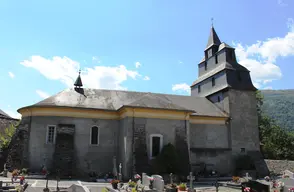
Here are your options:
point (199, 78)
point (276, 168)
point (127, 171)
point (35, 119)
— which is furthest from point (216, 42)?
point (35, 119)

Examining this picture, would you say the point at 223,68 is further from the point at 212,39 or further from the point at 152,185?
the point at 152,185

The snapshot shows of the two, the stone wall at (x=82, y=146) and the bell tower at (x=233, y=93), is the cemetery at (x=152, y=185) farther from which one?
the bell tower at (x=233, y=93)

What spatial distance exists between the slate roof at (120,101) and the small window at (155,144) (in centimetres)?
274

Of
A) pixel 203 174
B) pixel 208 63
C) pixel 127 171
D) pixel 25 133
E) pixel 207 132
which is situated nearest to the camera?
pixel 127 171

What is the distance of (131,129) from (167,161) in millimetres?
4195

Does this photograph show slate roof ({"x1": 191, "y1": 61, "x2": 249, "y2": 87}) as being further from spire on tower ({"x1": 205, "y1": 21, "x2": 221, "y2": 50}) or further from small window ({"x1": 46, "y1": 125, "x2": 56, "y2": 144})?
small window ({"x1": 46, "y1": 125, "x2": 56, "y2": 144})

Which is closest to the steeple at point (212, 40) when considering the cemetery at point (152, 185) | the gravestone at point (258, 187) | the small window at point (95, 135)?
the small window at point (95, 135)

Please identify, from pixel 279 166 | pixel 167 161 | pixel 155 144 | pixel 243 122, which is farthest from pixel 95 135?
pixel 279 166

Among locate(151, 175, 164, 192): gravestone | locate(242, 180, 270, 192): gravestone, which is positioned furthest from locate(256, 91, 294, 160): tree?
locate(151, 175, 164, 192): gravestone

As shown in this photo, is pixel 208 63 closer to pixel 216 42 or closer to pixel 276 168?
pixel 216 42

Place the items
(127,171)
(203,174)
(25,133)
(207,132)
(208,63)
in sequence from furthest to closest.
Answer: (208,63) → (207,132) → (203,174) → (25,133) → (127,171)

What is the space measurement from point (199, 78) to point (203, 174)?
46.5ft

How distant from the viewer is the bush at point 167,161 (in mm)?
22531

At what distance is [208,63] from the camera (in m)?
35.5
